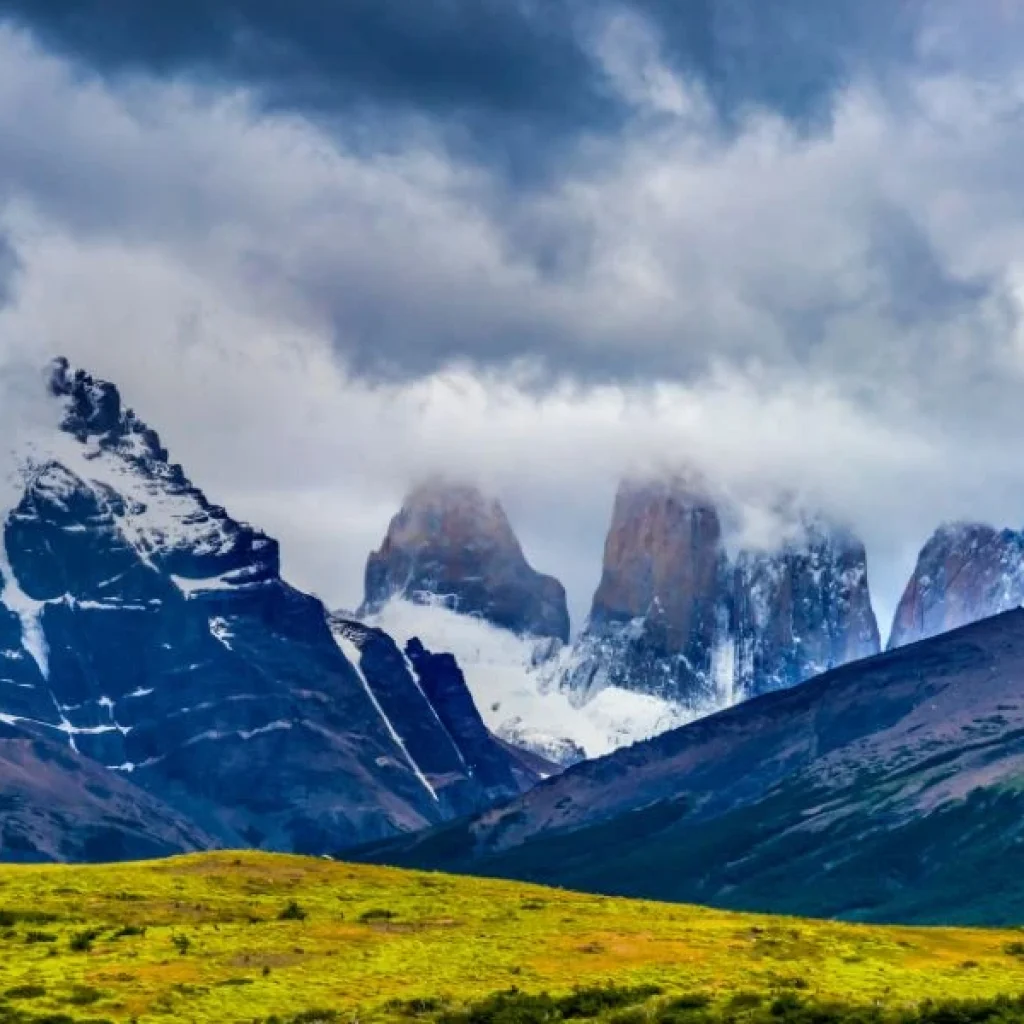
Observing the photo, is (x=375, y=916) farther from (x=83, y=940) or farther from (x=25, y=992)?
(x=25, y=992)

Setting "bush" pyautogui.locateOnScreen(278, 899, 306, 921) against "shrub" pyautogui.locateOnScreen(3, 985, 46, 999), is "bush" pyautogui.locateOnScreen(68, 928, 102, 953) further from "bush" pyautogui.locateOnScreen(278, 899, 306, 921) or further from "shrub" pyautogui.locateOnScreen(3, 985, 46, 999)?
"bush" pyautogui.locateOnScreen(278, 899, 306, 921)

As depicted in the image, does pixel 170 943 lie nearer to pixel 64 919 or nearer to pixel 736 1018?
pixel 64 919

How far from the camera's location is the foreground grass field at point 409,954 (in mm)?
124875

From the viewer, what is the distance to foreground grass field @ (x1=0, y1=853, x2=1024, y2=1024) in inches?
4916

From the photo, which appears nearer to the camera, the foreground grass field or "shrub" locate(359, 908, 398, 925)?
the foreground grass field

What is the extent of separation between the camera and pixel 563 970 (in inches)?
5423

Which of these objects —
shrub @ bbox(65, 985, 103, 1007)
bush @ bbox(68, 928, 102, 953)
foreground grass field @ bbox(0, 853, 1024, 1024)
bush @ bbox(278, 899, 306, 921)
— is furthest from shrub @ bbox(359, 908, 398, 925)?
shrub @ bbox(65, 985, 103, 1007)

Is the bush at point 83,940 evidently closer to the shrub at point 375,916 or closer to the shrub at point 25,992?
the shrub at point 25,992

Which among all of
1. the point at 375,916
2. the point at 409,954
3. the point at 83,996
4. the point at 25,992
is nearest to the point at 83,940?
the point at 25,992

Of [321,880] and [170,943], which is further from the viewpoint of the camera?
[321,880]

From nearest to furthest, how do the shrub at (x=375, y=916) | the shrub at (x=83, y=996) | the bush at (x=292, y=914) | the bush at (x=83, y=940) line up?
the shrub at (x=83, y=996), the bush at (x=83, y=940), the bush at (x=292, y=914), the shrub at (x=375, y=916)

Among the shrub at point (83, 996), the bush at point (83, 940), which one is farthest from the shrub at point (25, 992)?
the bush at point (83, 940)

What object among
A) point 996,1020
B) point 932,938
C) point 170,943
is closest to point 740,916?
point 932,938

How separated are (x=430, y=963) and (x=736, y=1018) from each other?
2619 cm
